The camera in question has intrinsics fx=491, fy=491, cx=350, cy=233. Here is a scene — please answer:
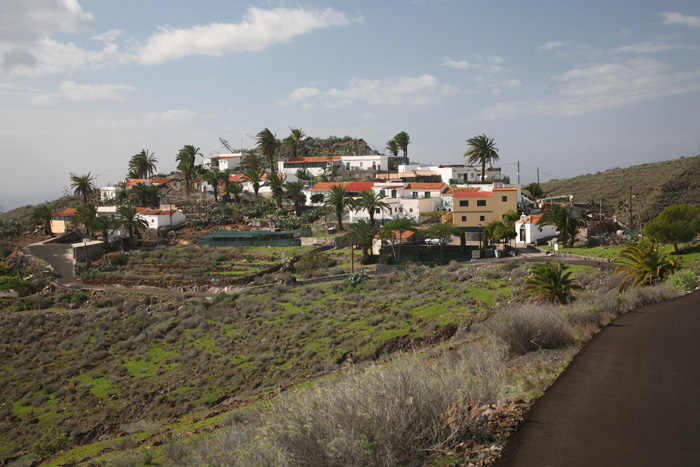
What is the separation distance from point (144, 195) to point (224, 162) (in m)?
28.1

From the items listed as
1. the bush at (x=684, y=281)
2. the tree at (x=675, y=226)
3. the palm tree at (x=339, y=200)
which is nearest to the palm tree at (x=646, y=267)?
the bush at (x=684, y=281)

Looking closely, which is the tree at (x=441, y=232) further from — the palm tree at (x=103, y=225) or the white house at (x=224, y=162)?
the white house at (x=224, y=162)

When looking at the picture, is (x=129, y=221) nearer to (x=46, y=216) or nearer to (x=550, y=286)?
(x=46, y=216)

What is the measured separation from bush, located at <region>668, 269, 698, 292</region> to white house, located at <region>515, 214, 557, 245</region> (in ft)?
89.3

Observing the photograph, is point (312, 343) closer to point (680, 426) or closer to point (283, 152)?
point (680, 426)

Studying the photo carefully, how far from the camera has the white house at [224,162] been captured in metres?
103

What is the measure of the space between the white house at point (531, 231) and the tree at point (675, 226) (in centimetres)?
1637

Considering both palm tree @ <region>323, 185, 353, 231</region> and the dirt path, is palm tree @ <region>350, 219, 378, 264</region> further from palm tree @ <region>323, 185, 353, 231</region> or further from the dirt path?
the dirt path

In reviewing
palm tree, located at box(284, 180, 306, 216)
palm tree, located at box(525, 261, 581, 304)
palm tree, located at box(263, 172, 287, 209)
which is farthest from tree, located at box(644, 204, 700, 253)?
palm tree, located at box(263, 172, 287, 209)

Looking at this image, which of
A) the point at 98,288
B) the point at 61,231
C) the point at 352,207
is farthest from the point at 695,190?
the point at 61,231

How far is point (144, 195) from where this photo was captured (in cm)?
7725

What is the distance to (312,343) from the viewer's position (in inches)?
1161

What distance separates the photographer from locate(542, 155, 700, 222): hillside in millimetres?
72375

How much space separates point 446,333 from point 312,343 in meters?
8.56
